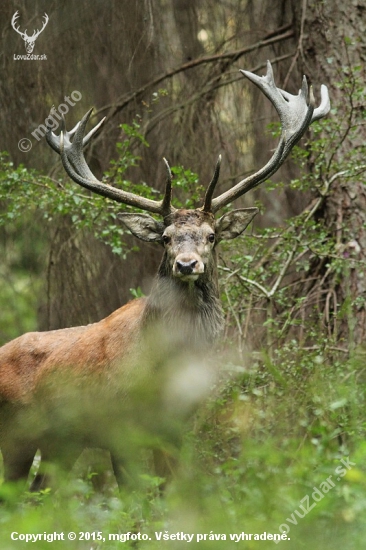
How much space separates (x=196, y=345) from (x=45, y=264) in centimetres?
299

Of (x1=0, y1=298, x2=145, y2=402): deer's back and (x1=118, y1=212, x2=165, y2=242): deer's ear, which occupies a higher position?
(x1=118, y1=212, x2=165, y2=242): deer's ear

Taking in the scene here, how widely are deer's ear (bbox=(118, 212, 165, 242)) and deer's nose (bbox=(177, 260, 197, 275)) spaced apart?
2.40 feet

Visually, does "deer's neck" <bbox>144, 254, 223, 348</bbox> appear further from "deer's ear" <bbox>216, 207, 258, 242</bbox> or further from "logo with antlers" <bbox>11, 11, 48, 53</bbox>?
"logo with antlers" <bbox>11, 11, 48, 53</bbox>

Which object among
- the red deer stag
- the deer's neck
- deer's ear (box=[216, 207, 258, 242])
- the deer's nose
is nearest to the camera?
the deer's nose

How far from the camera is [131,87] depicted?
8.15 meters

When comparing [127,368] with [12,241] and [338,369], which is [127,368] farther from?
[12,241]

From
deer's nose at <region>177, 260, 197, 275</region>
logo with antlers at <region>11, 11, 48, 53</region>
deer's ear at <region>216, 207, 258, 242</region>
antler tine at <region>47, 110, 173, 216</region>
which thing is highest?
logo with antlers at <region>11, 11, 48, 53</region>

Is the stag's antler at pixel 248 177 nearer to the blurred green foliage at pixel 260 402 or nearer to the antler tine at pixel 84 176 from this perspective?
the antler tine at pixel 84 176

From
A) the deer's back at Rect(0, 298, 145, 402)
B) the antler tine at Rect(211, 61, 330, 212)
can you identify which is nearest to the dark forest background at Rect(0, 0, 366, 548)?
the antler tine at Rect(211, 61, 330, 212)

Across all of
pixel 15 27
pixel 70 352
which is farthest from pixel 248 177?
pixel 15 27

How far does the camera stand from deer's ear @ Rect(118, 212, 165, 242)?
6.05 meters

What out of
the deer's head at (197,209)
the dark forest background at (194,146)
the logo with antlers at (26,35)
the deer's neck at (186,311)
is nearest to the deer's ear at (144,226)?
the deer's head at (197,209)

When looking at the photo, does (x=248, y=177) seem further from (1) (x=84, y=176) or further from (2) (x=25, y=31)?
(2) (x=25, y=31)

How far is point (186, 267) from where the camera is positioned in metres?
5.33
